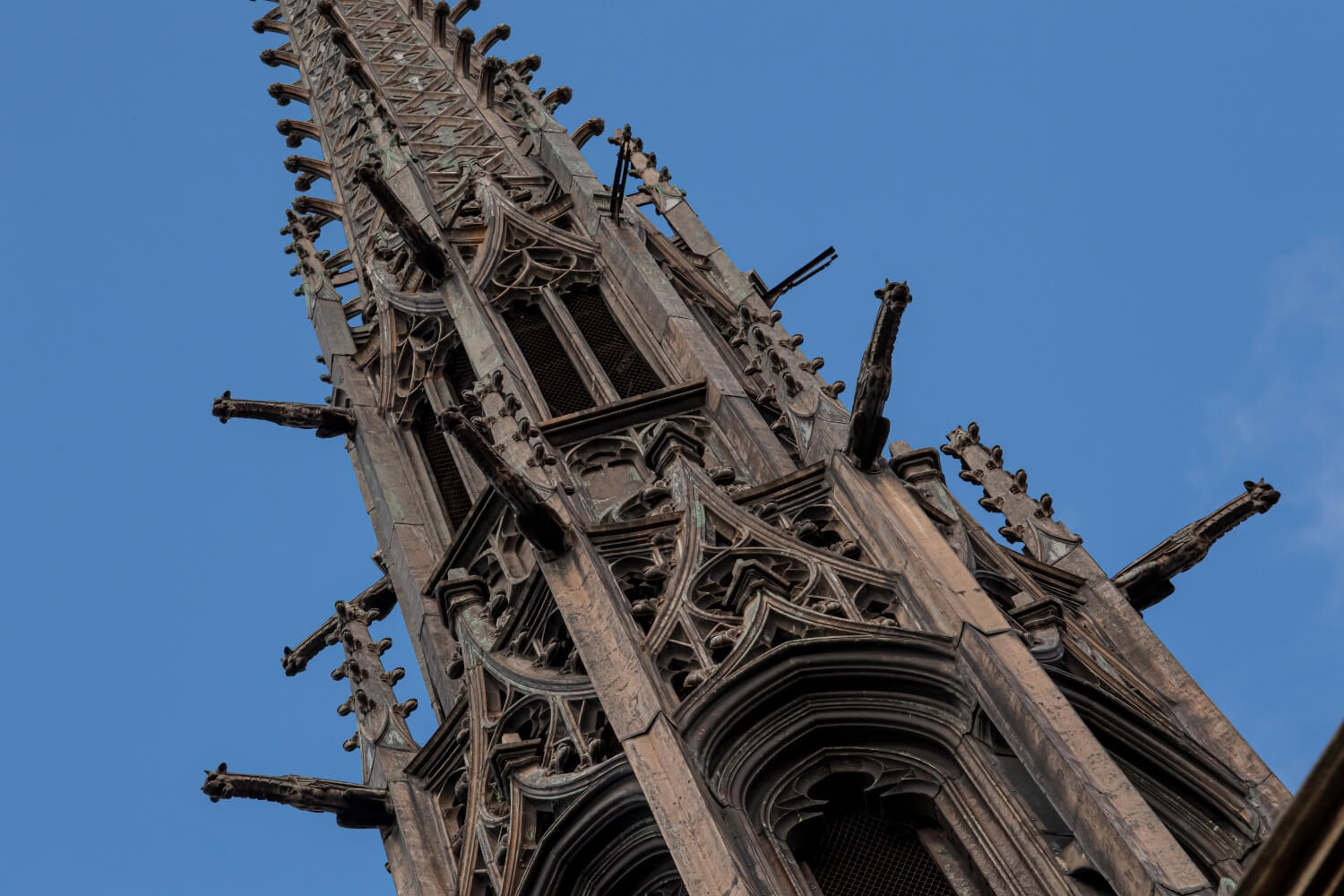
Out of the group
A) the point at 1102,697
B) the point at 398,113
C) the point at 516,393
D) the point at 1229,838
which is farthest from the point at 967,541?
the point at 398,113

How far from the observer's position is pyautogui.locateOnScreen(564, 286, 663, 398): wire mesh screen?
22500 mm

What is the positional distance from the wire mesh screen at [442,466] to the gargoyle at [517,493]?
5119mm

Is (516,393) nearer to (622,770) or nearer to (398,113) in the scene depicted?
(622,770)

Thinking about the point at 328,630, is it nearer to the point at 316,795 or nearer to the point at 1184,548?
the point at 316,795

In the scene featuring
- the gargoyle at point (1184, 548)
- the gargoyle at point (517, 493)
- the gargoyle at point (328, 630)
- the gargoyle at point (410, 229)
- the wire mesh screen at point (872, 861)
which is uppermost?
the gargoyle at point (410, 229)

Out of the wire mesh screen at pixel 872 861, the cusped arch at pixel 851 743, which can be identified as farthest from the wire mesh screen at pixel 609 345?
the wire mesh screen at pixel 872 861

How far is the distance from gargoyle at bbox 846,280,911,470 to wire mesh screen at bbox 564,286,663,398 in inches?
176

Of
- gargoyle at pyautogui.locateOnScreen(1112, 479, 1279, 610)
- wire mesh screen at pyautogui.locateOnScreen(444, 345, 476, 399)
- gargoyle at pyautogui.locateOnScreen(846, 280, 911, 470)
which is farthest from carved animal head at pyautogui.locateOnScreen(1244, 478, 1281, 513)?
wire mesh screen at pyautogui.locateOnScreen(444, 345, 476, 399)

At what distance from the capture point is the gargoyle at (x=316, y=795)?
63.7 ft

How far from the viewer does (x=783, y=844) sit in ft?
52.9

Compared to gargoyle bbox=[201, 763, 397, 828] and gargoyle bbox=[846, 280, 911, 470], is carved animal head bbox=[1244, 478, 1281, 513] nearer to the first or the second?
gargoyle bbox=[846, 280, 911, 470]

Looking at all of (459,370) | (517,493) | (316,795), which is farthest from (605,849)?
(459,370)

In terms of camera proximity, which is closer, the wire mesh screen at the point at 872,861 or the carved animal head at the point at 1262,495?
the wire mesh screen at the point at 872,861

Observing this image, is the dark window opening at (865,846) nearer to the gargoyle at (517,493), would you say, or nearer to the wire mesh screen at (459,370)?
the gargoyle at (517,493)
